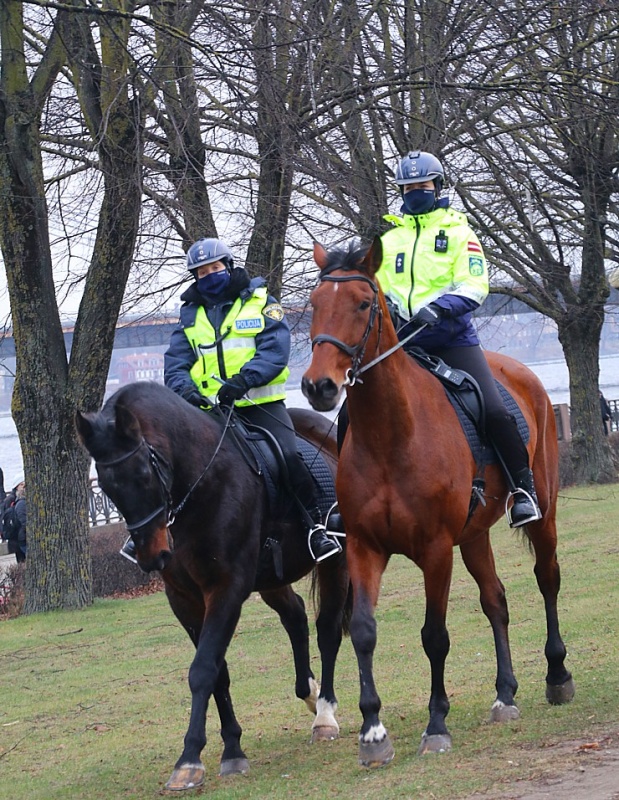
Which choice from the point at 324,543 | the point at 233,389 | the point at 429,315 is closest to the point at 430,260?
the point at 429,315

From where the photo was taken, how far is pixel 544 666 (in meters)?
9.39

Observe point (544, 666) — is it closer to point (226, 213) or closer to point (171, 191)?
point (171, 191)

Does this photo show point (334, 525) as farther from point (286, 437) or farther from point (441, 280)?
point (441, 280)

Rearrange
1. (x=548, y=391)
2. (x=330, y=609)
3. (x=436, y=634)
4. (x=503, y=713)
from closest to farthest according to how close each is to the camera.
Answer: (x=436, y=634), (x=503, y=713), (x=330, y=609), (x=548, y=391)

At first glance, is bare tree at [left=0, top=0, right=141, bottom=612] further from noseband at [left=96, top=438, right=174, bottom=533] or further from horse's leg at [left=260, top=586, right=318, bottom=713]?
A: noseband at [left=96, top=438, right=174, bottom=533]

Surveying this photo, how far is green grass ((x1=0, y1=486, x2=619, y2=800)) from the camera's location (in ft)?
20.5

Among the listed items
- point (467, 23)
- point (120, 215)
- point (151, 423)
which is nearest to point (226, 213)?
point (120, 215)

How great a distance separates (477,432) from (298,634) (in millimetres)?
2090

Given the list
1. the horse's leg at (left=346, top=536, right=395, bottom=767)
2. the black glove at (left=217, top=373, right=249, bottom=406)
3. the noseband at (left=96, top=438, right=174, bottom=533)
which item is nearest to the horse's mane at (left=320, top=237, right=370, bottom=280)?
the black glove at (left=217, top=373, right=249, bottom=406)

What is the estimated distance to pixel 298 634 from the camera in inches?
331

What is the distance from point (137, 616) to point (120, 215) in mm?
5252

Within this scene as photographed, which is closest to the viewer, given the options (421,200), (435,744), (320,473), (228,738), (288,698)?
(435,744)

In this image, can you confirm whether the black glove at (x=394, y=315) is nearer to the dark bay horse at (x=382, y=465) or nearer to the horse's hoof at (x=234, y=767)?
the dark bay horse at (x=382, y=465)

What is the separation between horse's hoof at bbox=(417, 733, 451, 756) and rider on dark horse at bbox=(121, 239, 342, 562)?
1.53 metres
